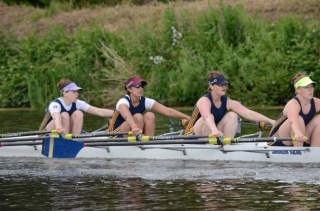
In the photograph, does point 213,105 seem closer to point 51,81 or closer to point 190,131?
point 190,131

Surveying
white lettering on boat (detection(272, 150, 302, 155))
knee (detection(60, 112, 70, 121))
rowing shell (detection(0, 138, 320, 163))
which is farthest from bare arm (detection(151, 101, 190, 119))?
Result: white lettering on boat (detection(272, 150, 302, 155))

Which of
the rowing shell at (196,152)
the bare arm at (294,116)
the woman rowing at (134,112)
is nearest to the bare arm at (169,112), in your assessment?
the woman rowing at (134,112)

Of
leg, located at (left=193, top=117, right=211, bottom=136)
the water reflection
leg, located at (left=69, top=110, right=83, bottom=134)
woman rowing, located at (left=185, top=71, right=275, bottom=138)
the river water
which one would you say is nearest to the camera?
the water reflection

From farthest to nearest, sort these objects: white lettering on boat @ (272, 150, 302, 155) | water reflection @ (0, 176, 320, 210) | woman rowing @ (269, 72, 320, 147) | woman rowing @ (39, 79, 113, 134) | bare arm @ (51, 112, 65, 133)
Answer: woman rowing @ (39, 79, 113, 134), bare arm @ (51, 112, 65, 133), white lettering on boat @ (272, 150, 302, 155), woman rowing @ (269, 72, 320, 147), water reflection @ (0, 176, 320, 210)

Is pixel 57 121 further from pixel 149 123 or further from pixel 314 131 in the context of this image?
pixel 314 131

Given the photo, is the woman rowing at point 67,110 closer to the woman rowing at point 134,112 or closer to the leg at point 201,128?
the woman rowing at point 134,112

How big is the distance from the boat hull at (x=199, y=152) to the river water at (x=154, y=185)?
17cm

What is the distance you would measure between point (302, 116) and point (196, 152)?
208 cm

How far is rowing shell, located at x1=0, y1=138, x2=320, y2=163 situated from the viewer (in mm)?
14328

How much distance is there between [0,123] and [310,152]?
1205 cm

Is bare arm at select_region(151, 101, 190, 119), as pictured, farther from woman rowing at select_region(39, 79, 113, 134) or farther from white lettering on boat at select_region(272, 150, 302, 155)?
white lettering on boat at select_region(272, 150, 302, 155)

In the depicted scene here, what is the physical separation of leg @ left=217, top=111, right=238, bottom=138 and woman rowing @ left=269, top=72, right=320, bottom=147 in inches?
32.2

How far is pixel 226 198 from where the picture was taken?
11531 mm

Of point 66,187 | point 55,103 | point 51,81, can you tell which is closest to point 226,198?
point 66,187
